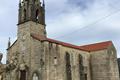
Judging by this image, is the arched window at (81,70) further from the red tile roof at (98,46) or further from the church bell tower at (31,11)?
the church bell tower at (31,11)

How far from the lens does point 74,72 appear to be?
46.4 m

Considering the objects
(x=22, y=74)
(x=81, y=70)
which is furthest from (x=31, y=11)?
(x=81, y=70)

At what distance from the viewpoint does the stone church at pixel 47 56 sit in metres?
42.3

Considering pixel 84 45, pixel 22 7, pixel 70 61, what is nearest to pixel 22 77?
pixel 70 61

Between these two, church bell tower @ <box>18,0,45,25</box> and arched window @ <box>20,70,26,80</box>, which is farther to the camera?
church bell tower @ <box>18,0,45,25</box>

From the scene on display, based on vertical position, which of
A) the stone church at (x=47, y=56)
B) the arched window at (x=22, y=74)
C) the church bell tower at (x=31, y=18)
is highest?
the church bell tower at (x=31, y=18)

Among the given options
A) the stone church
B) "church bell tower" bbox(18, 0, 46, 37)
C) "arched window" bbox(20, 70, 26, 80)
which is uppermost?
"church bell tower" bbox(18, 0, 46, 37)

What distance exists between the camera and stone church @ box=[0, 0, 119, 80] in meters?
42.3

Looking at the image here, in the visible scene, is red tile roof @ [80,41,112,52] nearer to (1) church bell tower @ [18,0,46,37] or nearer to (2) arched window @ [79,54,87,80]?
(2) arched window @ [79,54,87,80]

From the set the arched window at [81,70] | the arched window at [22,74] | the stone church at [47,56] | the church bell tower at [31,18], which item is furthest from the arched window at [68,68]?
the arched window at [22,74]

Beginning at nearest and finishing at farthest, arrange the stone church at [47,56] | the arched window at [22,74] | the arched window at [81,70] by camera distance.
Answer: the stone church at [47,56], the arched window at [22,74], the arched window at [81,70]

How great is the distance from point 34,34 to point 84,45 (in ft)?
51.1

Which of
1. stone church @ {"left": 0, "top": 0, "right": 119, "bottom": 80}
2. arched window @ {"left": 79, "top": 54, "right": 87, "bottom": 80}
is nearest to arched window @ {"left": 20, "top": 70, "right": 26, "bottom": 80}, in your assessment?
stone church @ {"left": 0, "top": 0, "right": 119, "bottom": 80}

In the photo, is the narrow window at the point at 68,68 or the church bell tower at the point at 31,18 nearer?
the narrow window at the point at 68,68
